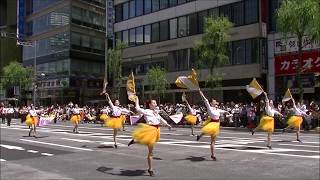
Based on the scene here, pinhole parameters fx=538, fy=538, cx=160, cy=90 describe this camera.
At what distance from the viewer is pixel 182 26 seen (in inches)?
2005

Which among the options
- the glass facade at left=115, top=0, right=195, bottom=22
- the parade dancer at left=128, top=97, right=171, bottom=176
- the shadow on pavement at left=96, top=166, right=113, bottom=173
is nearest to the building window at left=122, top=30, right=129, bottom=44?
the glass facade at left=115, top=0, right=195, bottom=22

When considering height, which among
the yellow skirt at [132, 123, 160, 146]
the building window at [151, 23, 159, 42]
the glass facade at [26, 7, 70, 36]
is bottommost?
the yellow skirt at [132, 123, 160, 146]

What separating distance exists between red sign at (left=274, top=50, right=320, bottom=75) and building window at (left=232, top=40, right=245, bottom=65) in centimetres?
362

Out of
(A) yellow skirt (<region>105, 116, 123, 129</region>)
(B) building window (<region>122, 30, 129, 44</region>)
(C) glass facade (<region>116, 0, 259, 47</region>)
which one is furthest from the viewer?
(B) building window (<region>122, 30, 129, 44</region>)

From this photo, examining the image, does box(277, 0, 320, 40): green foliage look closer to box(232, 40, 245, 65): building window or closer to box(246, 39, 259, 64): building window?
box(246, 39, 259, 64): building window

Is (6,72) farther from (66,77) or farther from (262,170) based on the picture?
(262,170)

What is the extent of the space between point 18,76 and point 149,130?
6181cm

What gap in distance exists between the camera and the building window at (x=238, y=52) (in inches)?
1751

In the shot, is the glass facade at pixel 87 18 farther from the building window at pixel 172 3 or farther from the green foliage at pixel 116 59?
the building window at pixel 172 3

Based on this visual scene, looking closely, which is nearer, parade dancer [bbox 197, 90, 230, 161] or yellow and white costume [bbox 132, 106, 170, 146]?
yellow and white costume [bbox 132, 106, 170, 146]

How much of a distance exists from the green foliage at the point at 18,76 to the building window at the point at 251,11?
127ft

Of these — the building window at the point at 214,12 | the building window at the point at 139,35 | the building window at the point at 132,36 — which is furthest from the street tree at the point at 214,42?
the building window at the point at 132,36

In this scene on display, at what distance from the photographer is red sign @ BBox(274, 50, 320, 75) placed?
38500mm

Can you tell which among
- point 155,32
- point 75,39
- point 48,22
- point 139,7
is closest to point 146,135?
point 155,32
